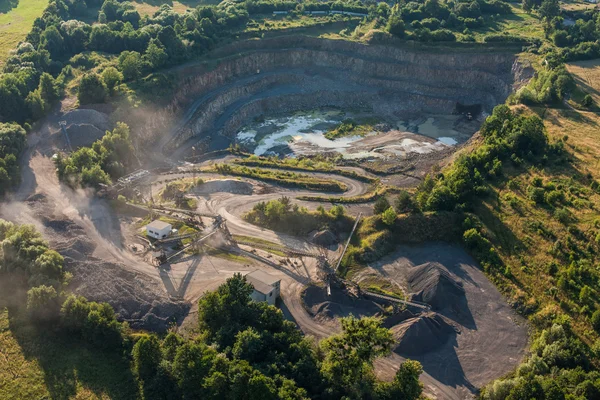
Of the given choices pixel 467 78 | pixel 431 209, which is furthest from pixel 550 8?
pixel 431 209

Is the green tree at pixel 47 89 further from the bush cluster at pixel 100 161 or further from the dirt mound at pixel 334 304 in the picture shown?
the dirt mound at pixel 334 304

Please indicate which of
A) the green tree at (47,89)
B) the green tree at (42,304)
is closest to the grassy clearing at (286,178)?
the green tree at (47,89)

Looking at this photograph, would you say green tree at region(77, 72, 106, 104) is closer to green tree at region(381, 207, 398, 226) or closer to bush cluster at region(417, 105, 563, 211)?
green tree at region(381, 207, 398, 226)

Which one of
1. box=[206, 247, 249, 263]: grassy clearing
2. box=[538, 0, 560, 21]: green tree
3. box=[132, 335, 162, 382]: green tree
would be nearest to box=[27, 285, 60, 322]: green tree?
box=[132, 335, 162, 382]: green tree

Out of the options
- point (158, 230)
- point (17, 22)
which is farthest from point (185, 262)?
point (17, 22)

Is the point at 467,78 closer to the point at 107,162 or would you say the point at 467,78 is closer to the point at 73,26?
the point at 107,162

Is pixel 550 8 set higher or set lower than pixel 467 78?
higher
